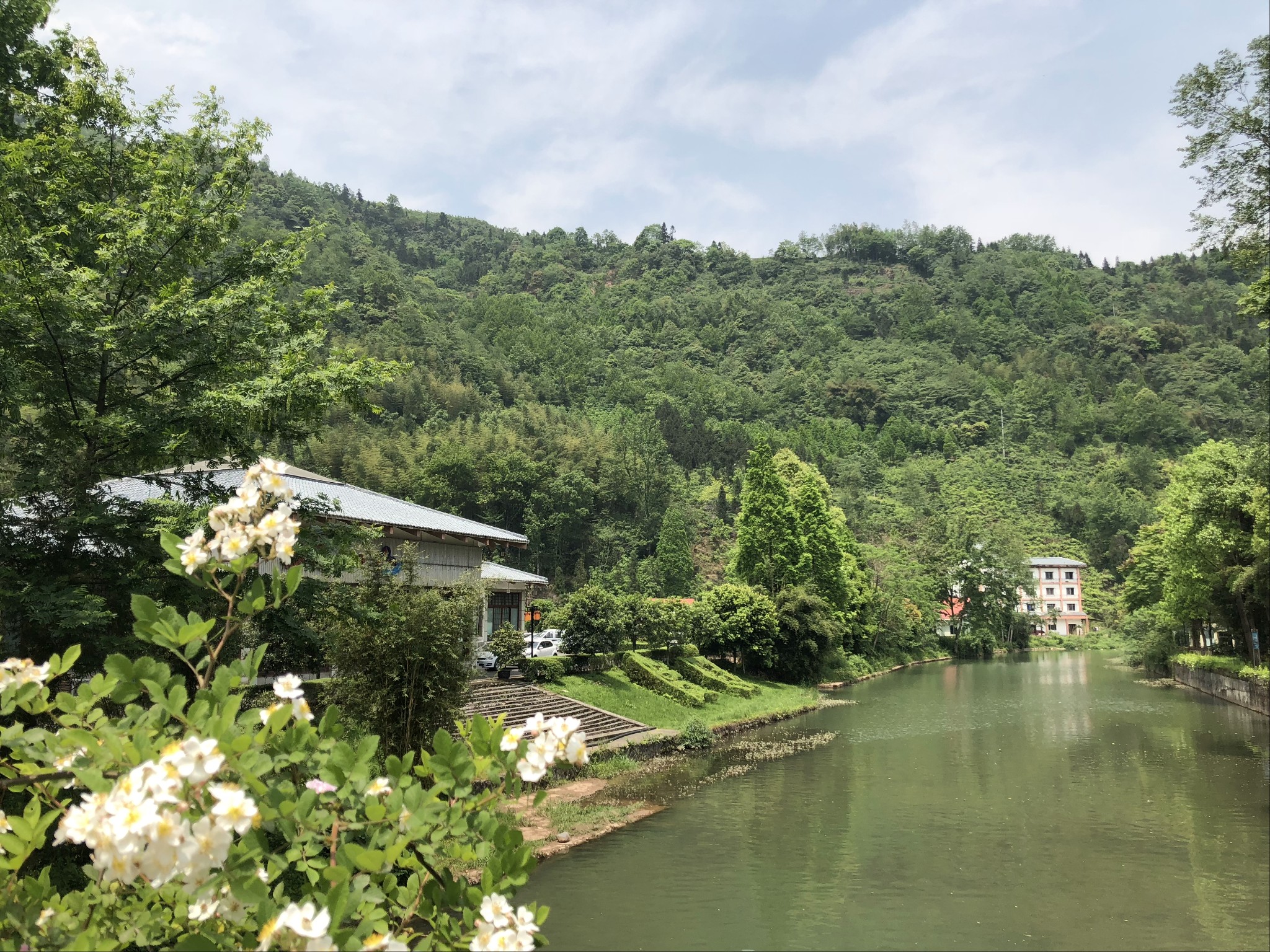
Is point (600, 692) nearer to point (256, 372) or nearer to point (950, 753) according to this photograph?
point (950, 753)

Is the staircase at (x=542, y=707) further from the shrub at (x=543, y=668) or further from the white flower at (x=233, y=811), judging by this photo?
the white flower at (x=233, y=811)

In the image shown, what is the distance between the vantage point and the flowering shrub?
2006 mm

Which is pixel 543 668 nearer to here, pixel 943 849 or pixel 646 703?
pixel 646 703

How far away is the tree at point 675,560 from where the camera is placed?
55906 millimetres

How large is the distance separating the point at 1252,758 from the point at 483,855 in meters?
24.2

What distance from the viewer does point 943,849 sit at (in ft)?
43.6

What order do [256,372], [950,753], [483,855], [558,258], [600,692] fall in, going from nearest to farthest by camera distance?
1. [483,855]
2. [256,372]
3. [950,753]
4. [600,692]
5. [558,258]

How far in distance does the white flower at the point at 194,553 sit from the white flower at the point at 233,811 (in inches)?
33.6

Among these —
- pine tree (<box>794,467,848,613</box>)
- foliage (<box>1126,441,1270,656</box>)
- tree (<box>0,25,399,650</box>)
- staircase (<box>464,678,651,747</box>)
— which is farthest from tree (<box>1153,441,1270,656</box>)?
tree (<box>0,25,399,650</box>)

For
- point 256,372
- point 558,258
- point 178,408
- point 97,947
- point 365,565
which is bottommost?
point 97,947

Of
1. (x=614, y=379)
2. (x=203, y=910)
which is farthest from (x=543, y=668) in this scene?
(x=614, y=379)

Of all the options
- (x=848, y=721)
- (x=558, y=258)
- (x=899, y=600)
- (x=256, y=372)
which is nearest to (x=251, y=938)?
(x=256, y=372)

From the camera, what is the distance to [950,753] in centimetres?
2183

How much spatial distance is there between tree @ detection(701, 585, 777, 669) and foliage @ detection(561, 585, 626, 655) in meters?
7.31
